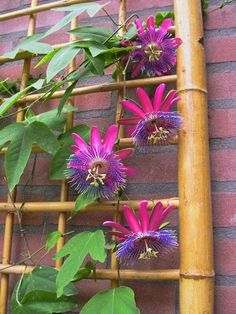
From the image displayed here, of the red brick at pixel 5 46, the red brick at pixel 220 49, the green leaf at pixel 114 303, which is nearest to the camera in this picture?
the green leaf at pixel 114 303

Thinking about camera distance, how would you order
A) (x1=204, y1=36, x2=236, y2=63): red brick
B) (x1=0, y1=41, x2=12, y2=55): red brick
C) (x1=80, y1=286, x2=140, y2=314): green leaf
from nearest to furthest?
(x1=80, y1=286, x2=140, y2=314): green leaf
(x1=204, y1=36, x2=236, y2=63): red brick
(x1=0, y1=41, x2=12, y2=55): red brick

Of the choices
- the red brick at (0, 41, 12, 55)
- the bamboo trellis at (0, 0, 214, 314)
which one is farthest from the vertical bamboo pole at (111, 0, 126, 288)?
the red brick at (0, 41, 12, 55)

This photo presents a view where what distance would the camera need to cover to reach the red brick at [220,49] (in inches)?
32.0

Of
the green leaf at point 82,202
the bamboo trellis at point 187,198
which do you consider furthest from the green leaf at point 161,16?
the green leaf at point 82,202

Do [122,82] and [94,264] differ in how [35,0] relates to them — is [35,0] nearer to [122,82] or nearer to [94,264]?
[122,82]

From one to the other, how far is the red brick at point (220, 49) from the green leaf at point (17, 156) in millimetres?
366

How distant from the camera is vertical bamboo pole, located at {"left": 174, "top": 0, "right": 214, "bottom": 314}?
25.4 inches

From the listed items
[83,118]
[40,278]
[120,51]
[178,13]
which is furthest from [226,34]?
[40,278]

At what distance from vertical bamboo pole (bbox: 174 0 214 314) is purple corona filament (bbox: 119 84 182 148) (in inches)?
1.5

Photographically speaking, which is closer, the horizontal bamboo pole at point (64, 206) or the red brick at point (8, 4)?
the horizontal bamboo pole at point (64, 206)

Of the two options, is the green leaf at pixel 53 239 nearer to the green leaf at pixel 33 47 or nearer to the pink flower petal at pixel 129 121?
the pink flower petal at pixel 129 121

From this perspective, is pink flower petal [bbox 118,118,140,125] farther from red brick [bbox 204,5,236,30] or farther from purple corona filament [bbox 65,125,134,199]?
red brick [bbox 204,5,236,30]

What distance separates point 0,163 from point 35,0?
14.5 inches

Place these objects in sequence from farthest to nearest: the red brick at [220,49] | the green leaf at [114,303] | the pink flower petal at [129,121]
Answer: the red brick at [220,49], the pink flower petal at [129,121], the green leaf at [114,303]
